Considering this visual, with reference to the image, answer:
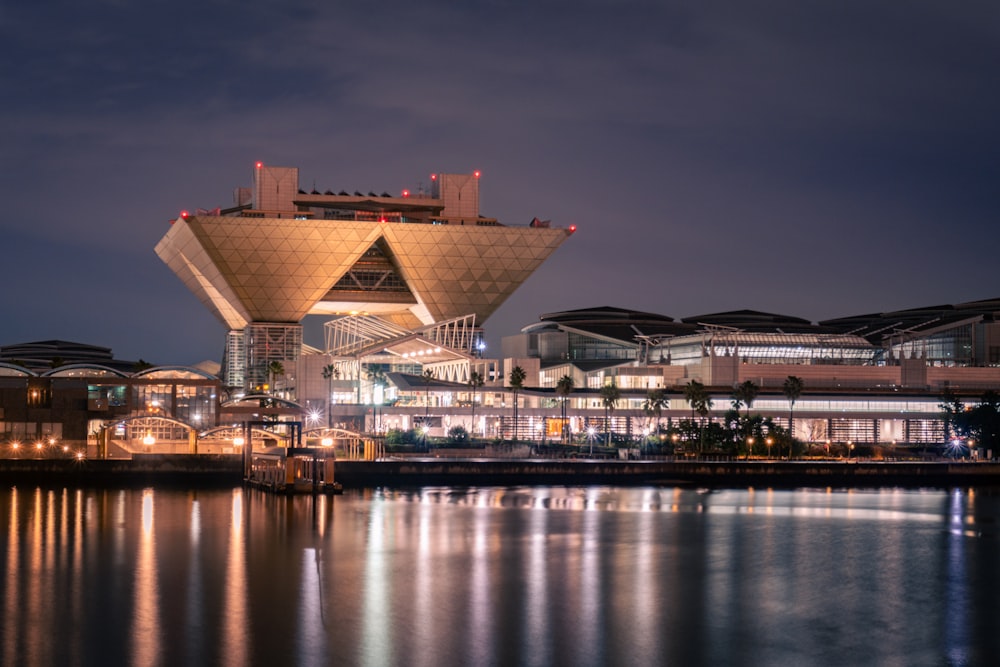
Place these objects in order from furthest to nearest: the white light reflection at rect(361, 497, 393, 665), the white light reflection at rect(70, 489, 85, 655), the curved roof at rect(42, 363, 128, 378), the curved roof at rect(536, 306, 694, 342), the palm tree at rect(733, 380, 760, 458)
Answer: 1. the curved roof at rect(536, 306, 694, 342)
2. the palm tree at rect(733, 380, 760, 458)
3. the curved roof at rect(42, 363, 128, 378)
4. the white light reflection at rect(70, 489, 85, 655)
5. the white light reflection at rect(361, 497, 393, 665)

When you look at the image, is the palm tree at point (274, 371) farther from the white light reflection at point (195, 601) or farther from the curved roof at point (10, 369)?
the white light reflection at point (195, 601)

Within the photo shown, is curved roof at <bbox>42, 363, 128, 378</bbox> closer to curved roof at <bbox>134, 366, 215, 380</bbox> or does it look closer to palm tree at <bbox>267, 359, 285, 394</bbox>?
curved roof at <bbox>134, 366, 215, 380</bbox>

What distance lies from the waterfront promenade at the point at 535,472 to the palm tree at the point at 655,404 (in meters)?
25.2

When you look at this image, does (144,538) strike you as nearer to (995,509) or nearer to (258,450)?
(258,450)

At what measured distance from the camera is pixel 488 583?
49.6m

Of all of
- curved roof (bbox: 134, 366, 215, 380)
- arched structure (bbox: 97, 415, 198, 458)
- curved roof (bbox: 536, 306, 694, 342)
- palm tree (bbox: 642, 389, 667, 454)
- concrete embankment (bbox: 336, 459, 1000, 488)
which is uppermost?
curved roof (bbox: 536, 306, 694, 342)

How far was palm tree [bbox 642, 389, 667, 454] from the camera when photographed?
12725 cm

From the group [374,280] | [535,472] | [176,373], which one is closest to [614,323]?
[374,280]

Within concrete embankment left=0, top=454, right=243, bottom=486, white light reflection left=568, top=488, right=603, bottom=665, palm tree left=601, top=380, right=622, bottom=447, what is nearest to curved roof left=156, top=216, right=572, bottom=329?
palm tree left=601, top=380, right=622, bottom=447

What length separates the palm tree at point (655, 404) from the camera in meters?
127

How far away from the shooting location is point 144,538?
60281 mm

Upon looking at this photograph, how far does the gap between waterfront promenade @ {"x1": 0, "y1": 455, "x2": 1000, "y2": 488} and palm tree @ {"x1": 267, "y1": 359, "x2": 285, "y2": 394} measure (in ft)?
162

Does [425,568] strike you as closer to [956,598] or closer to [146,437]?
[956,598]

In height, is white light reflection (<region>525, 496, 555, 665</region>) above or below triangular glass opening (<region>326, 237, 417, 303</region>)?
below
